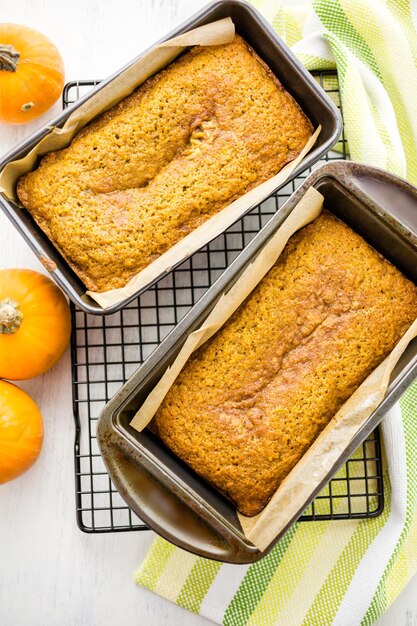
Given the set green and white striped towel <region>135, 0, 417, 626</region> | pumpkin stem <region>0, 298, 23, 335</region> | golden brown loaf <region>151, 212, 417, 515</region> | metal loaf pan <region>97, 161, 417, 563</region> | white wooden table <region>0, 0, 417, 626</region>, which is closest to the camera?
metal loaf pan <region>97, 161, 417, 563</region>

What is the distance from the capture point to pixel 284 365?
5.68 feet

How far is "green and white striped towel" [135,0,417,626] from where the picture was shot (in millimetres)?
1953

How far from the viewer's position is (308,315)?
1729 millimetres

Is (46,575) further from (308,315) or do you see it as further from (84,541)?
(308,315)

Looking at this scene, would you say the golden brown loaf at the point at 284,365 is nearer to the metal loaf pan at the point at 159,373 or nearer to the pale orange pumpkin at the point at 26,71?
the metal loaf pan at the point at 159,373

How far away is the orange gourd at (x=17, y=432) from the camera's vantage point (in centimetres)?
190

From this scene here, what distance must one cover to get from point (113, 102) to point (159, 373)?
2.37 ft

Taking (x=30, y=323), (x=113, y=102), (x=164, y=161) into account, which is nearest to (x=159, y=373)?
(x=30, y=323)

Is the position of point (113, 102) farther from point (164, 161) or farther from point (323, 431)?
point (323, 431)

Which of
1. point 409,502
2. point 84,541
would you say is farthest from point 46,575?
→ point 409,502

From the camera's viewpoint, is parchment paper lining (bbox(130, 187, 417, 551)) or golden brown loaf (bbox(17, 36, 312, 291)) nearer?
parchment paper lining (bbox(130, 187, 417, 551))

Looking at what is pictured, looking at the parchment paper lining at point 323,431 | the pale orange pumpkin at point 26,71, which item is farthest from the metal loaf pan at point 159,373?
the pale orange pumpkin at point 26,71

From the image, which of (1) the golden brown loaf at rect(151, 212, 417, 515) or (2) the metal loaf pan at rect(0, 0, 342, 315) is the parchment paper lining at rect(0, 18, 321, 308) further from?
(1) the golden brown loaf at rect(151, 212, 417, 515)

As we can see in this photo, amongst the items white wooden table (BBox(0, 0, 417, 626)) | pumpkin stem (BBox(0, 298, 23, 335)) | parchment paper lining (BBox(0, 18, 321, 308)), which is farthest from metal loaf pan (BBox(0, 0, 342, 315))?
white wooden table (BBox(0, 0, 417, 626))
